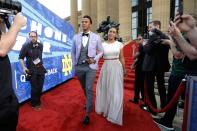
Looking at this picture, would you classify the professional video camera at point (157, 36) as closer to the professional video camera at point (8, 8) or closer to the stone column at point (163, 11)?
the professional video camera at point (8, 8)

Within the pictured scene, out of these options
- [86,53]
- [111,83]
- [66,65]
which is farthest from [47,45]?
[111,83]

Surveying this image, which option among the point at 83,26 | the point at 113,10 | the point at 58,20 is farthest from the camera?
the point at 113,10

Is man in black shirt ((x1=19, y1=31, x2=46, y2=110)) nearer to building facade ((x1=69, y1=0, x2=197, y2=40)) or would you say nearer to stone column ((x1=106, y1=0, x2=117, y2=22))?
building facade ((x1=69, y1=0, x2=197, y2=40))

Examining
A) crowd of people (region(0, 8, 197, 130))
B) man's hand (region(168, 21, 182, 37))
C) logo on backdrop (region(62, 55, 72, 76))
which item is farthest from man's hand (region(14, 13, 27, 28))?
logo on backdrop (region(62, 55, 72, 76))

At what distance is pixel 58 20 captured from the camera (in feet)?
28.0

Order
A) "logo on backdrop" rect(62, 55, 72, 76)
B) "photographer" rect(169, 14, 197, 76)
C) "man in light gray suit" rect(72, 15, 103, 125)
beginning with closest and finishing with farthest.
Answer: "photographer" rect(169, 14, 197, 76), "man in light gray suit" rect(72, 15, 103, 125), "logo on backdrop" rect(62, 55, 72, 76)

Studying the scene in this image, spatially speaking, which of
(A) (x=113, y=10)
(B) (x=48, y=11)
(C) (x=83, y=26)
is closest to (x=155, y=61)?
(C) (x=83, y=26)

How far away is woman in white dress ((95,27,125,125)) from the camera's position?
4566 millimetres

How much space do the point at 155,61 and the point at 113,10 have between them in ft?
57.0

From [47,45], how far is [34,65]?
180 cm

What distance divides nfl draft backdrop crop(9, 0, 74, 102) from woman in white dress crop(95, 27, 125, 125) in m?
1.69

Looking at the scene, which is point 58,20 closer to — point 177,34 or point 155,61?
point 155,61

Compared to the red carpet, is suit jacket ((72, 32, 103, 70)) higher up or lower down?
higher up

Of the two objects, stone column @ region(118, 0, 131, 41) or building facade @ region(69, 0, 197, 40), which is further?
stone column @ region(118, 0, 131, 41)
